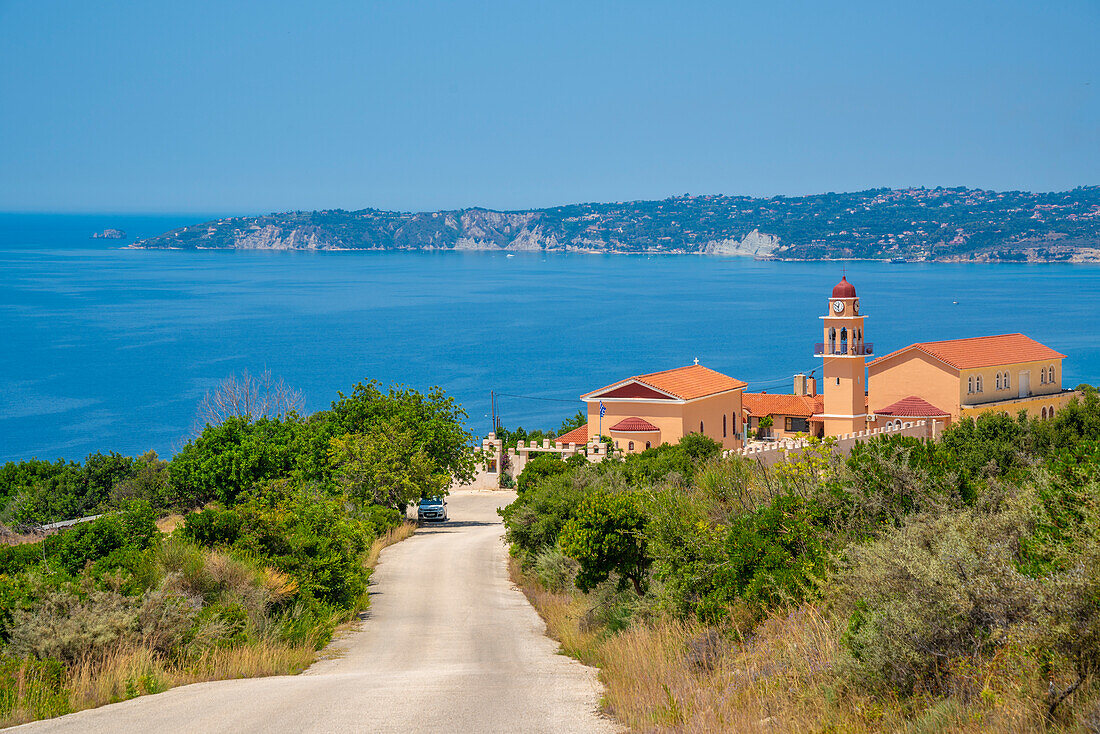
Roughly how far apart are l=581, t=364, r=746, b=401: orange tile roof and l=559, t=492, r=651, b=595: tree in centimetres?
2987

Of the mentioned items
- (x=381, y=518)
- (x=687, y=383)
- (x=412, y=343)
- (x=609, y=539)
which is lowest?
(x=412, y=343)

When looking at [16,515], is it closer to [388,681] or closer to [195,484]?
[195,484]

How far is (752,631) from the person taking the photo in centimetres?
933

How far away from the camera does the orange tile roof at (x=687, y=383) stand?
4556 centimetres

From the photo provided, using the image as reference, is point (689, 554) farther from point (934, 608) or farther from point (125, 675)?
point (125, 675)

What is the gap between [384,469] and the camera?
1391 inches

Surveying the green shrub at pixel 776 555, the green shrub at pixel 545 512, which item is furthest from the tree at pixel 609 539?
the green shrub at pixel 545 512

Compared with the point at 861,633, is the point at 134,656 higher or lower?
lower

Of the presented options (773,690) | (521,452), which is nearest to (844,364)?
(521,452)

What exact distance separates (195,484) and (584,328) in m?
119

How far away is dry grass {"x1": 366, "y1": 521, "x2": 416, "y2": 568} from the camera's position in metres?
24.5

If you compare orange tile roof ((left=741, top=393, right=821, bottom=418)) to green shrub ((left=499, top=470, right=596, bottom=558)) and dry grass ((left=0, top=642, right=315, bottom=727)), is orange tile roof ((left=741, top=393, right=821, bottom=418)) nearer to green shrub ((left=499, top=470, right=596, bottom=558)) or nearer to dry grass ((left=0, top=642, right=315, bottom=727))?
green shrub ((left=499, top=470, right=596, bottom=558))

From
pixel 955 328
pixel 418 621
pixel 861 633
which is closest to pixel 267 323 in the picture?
pixel 955 328

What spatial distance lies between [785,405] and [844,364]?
32.9ft
